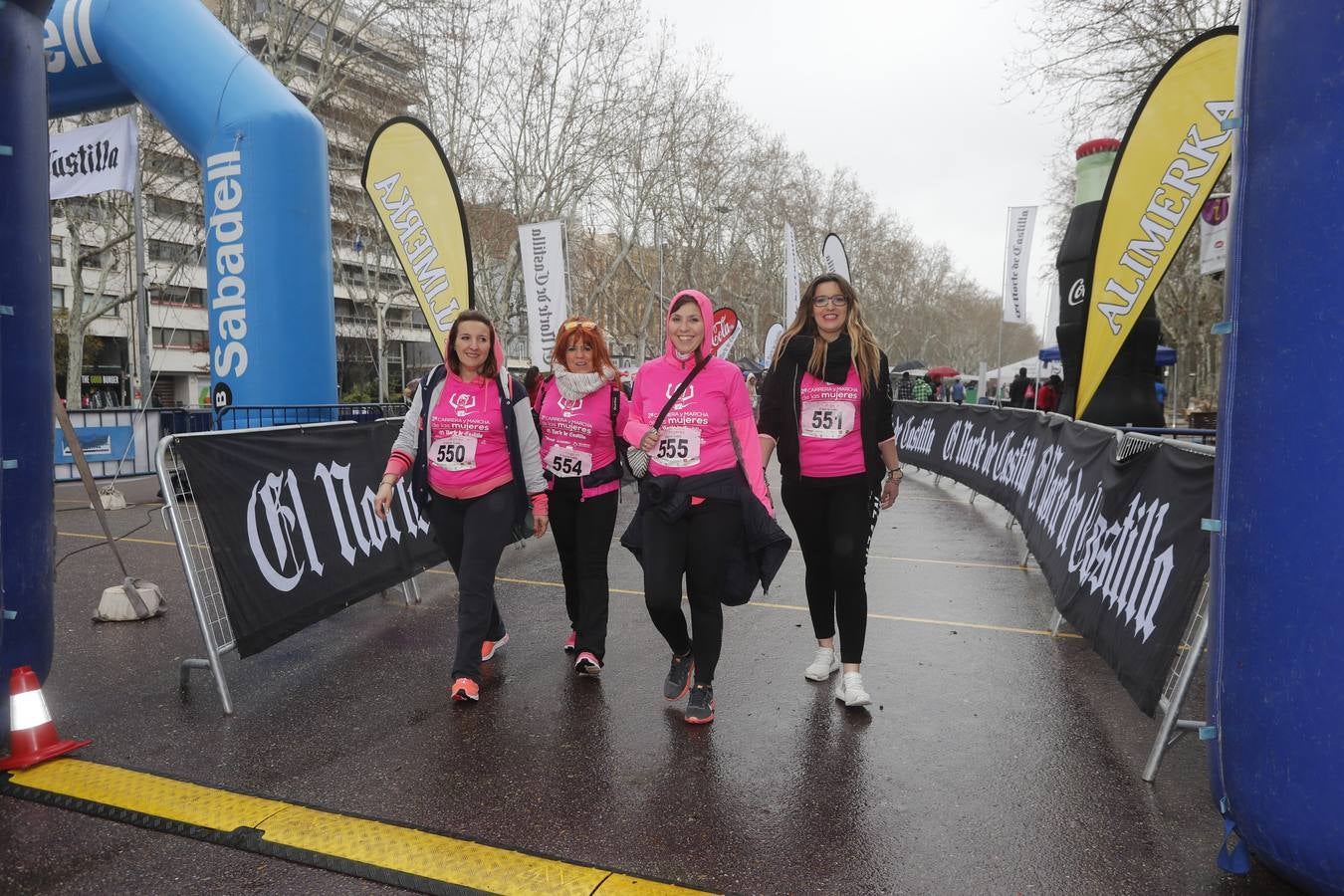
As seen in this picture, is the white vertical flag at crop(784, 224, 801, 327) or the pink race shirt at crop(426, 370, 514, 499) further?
the white vertical flag at crop(784, 224, 801, 327)

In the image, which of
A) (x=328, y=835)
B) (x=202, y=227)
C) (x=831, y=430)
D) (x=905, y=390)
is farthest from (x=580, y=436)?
(x=905, y=390)

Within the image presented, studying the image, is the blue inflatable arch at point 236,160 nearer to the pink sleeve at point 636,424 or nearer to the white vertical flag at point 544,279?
the white vertical flag at point 544,279

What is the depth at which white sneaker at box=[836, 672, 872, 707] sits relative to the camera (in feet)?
12.8

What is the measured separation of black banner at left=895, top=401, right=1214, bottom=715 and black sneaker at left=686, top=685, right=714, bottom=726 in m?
1.78

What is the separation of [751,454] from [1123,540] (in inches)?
79.6

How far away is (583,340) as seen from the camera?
168 inches

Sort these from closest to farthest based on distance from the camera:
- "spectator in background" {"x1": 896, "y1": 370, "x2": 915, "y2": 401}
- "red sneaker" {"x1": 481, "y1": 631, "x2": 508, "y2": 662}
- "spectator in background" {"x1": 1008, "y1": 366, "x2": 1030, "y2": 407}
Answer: "red sneaker" {"x1": 481, "y1": 631, "x2": 508, "y2": 662} → "spectator in background" {"x1": 1008, "y1": 366, "x2": 1030, "y2": 407} → "spectator in background" {"x1": 896, "y1": 370, "x2": 915, "y2": 401}

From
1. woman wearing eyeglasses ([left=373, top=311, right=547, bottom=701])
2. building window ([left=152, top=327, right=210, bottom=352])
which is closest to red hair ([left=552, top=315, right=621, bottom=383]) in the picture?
woman wearing eyeglasses ([left=373, top=311, right=547, bottom=701])

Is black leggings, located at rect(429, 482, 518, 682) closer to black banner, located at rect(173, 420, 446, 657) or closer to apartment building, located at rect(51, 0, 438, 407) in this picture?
black banner, located at rect(173, 420, 446, 657)

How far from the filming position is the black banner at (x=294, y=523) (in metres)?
4.07

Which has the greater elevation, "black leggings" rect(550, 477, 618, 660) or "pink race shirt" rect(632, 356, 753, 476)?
"pink race shirt" rect(632, 356, 753, 476)

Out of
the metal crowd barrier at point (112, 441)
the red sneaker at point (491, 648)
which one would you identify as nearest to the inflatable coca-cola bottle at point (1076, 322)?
the red sneaker at point (491, 648)

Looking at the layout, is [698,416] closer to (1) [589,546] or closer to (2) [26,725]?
(1) [589,546]

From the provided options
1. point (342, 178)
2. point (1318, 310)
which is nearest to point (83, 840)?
point (1318, 310)
